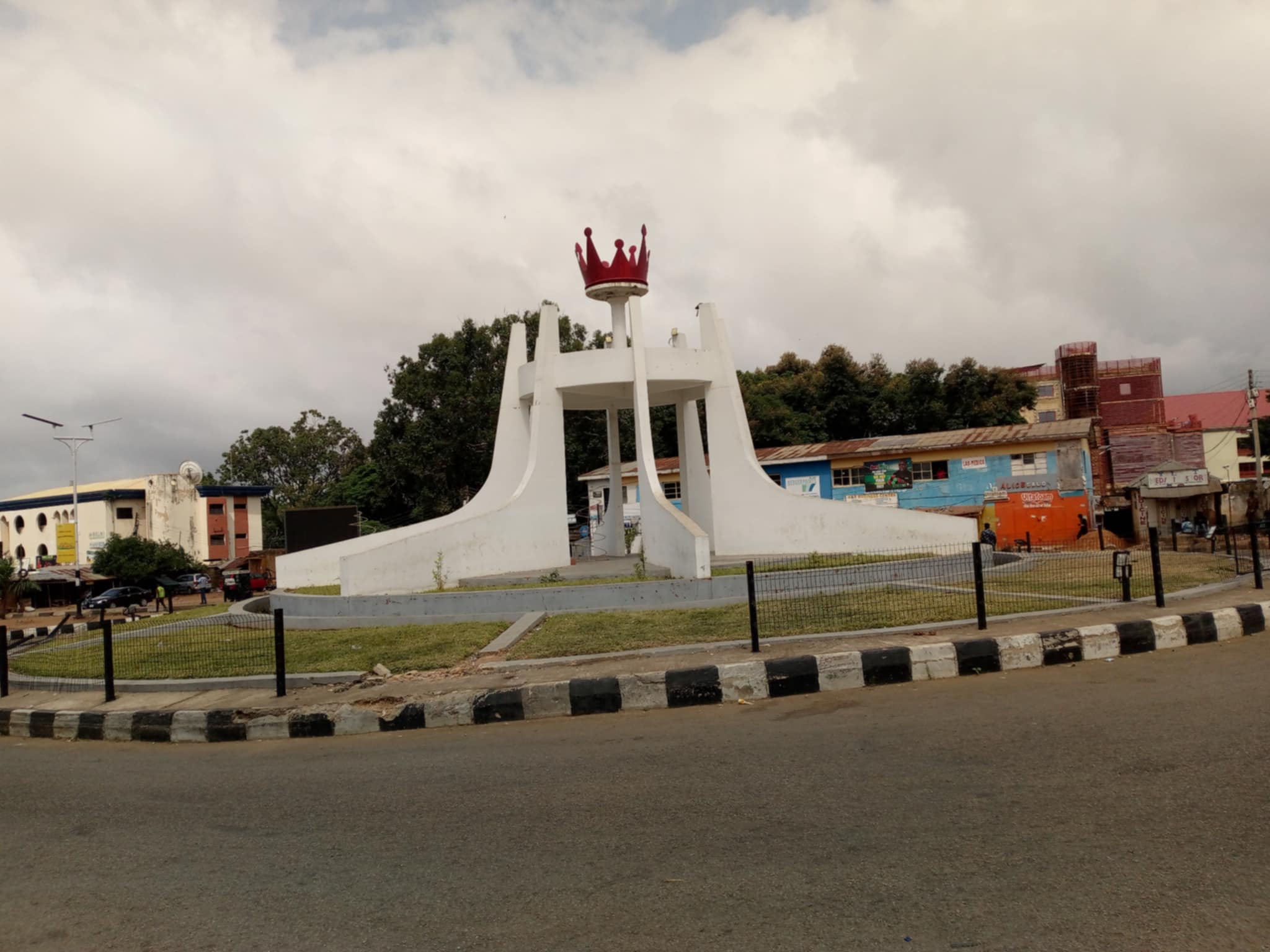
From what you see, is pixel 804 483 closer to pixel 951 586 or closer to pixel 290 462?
pixel 951 586

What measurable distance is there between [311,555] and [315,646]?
25.3ft

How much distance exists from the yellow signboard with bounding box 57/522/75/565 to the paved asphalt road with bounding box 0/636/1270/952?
5408 centimetres

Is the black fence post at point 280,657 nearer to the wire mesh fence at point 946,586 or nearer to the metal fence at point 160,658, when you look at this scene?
the metal fence at point 160,658

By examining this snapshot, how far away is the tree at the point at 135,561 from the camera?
130 ft

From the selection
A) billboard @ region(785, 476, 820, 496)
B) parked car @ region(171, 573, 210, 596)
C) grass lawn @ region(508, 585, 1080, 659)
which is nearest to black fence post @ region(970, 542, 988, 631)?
grass lawn @ region(508, 585, 1080, 659)

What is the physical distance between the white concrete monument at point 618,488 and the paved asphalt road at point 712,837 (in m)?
9.85

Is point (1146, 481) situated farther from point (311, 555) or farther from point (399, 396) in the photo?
point (399, 396)

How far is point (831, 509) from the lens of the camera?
18.5m

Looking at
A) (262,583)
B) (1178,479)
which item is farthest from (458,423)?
(1178,479)

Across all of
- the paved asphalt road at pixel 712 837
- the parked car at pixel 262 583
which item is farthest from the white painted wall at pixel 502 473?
the parked car at pixel 262 583

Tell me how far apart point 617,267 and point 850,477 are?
1597cm

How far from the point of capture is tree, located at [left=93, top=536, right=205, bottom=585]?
3962cm

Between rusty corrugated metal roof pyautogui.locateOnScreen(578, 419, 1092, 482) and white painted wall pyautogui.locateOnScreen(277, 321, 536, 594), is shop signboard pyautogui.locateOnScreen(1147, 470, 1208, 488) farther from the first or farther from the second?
white painted wall pyautogui.locateOnScreen(277, 321, 536, 594)

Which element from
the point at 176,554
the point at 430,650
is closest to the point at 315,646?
the point at 430,650
